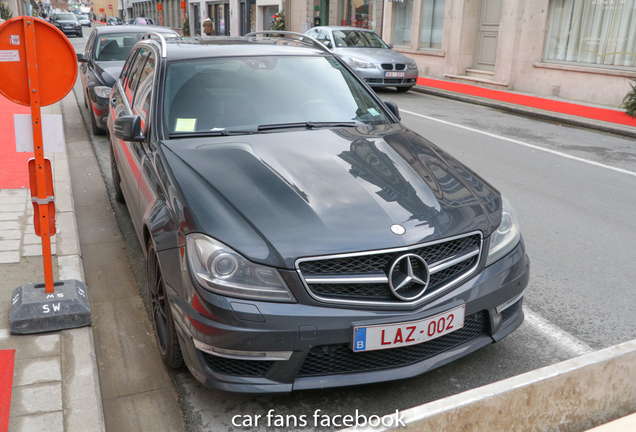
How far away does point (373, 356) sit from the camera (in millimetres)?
2736

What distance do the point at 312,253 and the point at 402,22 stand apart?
2130 centimetres

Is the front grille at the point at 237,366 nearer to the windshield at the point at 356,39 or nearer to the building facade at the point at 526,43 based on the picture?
the building facade at the point at 526,43

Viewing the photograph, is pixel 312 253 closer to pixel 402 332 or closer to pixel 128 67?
pixel 402 332

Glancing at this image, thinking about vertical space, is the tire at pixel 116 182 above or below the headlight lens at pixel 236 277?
below

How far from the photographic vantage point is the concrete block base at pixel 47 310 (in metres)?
3.43

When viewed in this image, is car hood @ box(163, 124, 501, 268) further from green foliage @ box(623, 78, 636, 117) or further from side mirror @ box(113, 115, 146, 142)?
green foliage @ box(623, 78, 636, 117)

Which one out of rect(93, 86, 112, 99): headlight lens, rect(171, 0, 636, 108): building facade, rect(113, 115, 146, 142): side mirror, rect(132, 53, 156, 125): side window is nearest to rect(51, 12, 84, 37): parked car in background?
rect(171, 0, 636, 108): building facade

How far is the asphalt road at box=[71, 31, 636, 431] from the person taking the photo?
3.01 m

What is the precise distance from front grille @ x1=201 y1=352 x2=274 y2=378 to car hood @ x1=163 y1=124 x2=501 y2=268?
0.46 meters

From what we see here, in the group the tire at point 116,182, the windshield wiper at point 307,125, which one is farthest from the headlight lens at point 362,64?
the windshield wiper at point 307,125

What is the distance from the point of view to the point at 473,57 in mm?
18859

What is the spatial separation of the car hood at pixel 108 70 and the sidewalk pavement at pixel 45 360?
4.38m

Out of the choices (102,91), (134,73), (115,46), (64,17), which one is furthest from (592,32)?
(64,17)

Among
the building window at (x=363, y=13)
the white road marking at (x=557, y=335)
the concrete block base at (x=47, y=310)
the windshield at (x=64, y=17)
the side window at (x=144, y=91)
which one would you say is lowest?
the white road marking at (x=557, y=335)
